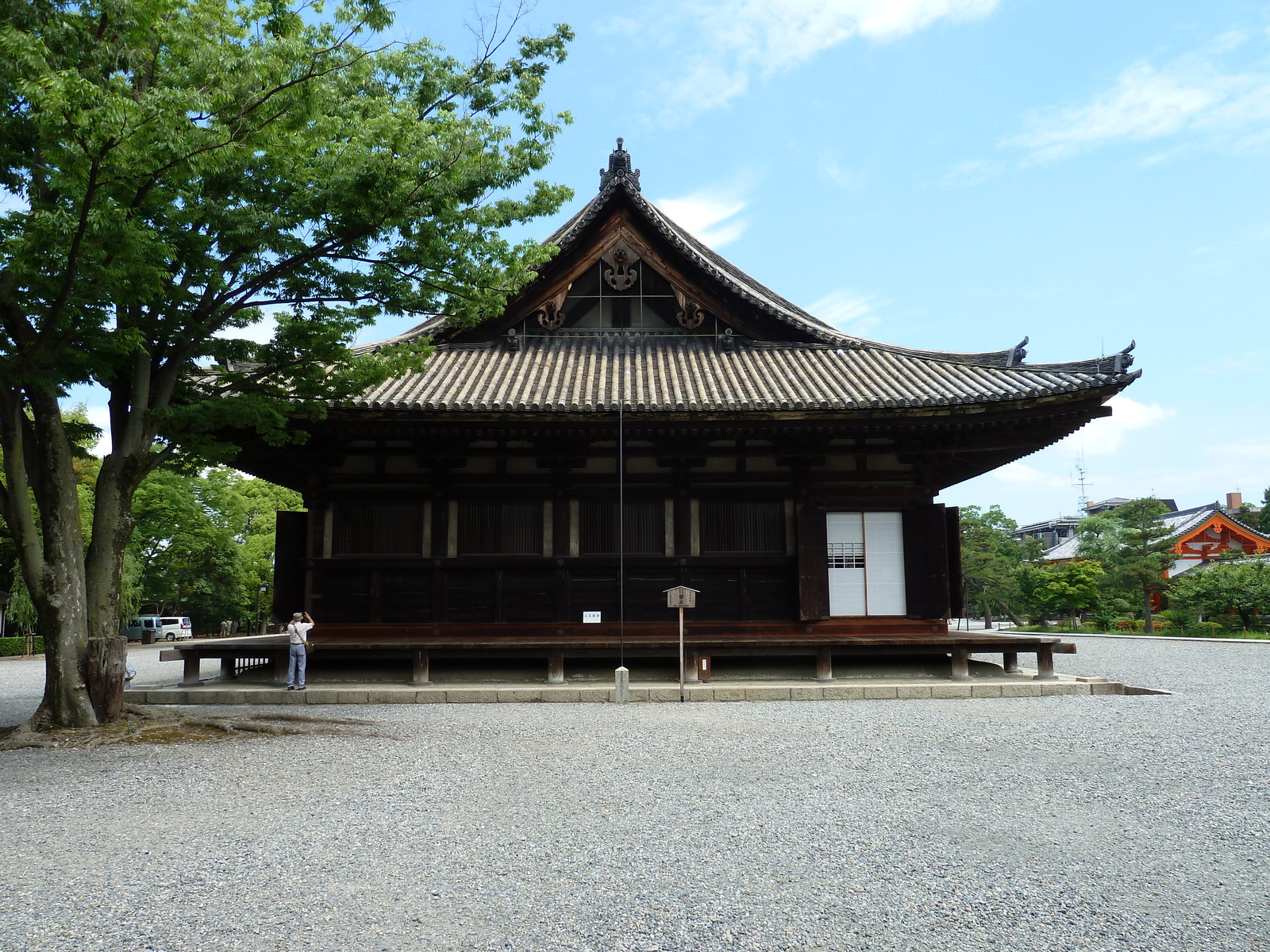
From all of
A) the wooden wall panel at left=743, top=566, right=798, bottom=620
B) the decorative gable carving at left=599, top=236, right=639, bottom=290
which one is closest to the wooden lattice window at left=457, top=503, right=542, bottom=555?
the wooden wall panel at left=743, top=566, right=798, bottom=620

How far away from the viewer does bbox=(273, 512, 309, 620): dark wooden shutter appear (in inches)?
563

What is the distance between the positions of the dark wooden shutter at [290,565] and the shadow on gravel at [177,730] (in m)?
4.12

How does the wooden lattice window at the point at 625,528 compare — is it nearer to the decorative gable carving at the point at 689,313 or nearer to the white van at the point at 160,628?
the decorative gable carving at the point at 689,313

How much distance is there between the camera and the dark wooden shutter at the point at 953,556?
47.3 ft

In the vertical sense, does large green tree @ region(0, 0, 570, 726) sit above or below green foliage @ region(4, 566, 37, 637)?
above

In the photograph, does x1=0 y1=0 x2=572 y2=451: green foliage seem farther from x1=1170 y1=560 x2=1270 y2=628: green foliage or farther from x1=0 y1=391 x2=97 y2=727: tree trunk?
x1=1170 y1=560 x2=1270 y2=628: green foliage

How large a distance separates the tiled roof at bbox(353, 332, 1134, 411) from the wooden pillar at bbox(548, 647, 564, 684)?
13.1ft

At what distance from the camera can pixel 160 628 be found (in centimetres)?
4178

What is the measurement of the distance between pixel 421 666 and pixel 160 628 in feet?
119

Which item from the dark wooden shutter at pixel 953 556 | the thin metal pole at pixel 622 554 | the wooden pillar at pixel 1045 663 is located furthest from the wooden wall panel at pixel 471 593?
the wooden pillar at pixel 1045 663

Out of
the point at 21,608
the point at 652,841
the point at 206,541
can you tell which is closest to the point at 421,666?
the point at 652,841

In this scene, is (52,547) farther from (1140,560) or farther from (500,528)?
(1140,560)

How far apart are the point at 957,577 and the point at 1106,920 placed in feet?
37.9

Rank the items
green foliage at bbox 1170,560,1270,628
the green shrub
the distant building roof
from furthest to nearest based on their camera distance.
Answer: the distant building roof < the green shrub < green foliage at bbox 1170,560,1270,628
